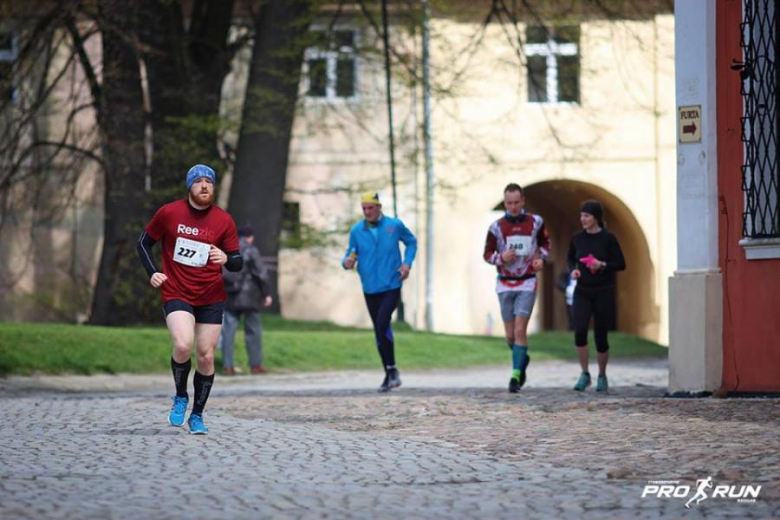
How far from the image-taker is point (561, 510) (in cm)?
725

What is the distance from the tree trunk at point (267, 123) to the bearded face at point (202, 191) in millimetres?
16061

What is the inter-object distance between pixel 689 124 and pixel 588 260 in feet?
6.61

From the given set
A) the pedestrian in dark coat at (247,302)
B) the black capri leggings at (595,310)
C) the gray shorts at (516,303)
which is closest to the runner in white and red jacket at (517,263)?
the gray shorts at (516,303)

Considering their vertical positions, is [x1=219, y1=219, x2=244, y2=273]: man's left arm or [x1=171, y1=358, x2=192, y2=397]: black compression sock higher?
[x1=219, y1=219, x2=244, y2=273]: man's left arm

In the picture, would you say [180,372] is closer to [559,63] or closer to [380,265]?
[380,265]

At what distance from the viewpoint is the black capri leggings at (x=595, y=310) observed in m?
15.6

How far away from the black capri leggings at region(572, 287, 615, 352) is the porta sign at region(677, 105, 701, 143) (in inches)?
83.2

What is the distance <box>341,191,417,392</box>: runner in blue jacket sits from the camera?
16.2 m

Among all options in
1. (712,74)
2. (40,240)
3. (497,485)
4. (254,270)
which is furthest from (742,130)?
(40,240)

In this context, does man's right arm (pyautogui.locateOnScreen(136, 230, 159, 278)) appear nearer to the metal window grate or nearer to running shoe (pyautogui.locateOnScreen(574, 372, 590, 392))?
the metal window grate

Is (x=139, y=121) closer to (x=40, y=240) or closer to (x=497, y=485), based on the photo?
(x=40, y=240)

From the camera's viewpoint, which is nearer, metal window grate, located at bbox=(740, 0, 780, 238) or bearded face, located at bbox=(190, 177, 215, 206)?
bearded face, located at bbox=(190, 177, 215, 206)

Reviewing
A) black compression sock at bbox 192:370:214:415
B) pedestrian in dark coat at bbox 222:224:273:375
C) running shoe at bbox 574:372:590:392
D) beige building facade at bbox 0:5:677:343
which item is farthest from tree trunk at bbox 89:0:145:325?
black compression sock at bbox 192:370:214:415

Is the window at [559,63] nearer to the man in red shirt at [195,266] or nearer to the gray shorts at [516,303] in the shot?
the gray shorts at [516,303]
